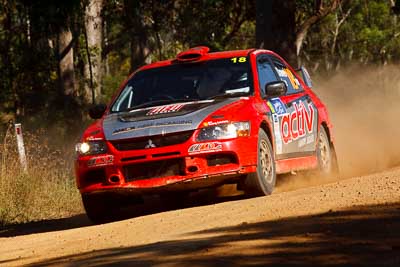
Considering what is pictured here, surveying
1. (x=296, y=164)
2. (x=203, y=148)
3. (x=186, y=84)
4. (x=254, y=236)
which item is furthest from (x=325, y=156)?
(x=254, y=236)

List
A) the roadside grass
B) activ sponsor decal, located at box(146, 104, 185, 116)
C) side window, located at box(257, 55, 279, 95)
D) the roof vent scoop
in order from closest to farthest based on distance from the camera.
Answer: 1. activ sponsor decal, located at box(146, 104, 185, 116)
2. side window, located at box(257, 55, 279, 95)
3. the roof vent scoop
4. the roadside grass

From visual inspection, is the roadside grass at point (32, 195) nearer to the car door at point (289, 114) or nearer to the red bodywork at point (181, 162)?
the red bodywork at point (181, 162)

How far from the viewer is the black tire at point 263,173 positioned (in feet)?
37.3

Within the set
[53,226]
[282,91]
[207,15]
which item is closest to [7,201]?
[53,226]

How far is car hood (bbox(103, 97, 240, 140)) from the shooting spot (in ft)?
36.8

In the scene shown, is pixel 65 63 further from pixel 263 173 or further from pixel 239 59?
pixel 263 173

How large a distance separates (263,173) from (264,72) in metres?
1.70

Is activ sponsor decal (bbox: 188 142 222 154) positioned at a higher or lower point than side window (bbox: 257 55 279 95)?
lower

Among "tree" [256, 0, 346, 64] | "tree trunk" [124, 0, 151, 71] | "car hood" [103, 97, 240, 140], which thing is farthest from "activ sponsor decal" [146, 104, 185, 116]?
"tree trunk" [124, 0, 151, 71]

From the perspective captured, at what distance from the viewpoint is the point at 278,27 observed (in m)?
23.8

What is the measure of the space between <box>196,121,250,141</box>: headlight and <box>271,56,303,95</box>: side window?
2.07m

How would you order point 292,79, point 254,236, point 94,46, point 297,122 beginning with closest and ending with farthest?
1. point 254,236
2. point 297,122
3. point 292,79
4. point 94,46

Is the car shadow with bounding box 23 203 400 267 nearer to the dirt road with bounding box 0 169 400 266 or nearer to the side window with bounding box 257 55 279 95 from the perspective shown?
the dirt road with bounding box 0 169 400 266

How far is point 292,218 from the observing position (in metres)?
8.88
